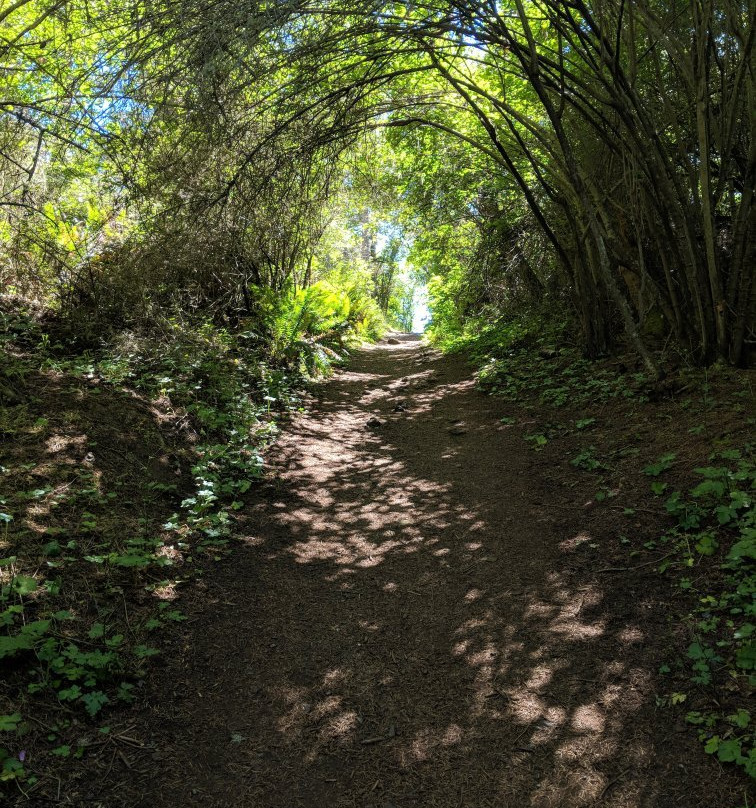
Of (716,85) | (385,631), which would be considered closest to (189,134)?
(385,631)

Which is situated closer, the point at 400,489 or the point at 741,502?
the point at 741,502

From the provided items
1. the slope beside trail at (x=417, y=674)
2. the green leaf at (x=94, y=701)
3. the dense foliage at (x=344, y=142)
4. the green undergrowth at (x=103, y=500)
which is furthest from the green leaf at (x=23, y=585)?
the dense foliage at (x=344, y=142)

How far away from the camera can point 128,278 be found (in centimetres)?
577

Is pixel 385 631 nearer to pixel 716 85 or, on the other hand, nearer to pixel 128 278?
pixel 128 278

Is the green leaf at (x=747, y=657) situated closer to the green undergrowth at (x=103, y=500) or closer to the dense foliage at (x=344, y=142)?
the green undergrowth at (x=103, y=500)

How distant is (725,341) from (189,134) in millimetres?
5484

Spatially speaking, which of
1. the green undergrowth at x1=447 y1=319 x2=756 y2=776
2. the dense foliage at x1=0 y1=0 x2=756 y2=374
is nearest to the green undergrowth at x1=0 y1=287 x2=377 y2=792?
the dense foliage at x1=0 y1=0 x2=756 y2=374

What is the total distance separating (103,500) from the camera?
3656 millimetres

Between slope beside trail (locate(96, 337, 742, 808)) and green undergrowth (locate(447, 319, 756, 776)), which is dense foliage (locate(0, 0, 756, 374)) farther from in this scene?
slope beside trail (locate(96, 337, 742, 808))

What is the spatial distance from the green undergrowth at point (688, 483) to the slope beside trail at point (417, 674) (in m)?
0.19

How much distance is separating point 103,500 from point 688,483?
4204mm

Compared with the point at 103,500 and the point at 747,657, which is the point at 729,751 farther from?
the point at 103,500

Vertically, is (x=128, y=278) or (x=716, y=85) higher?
(x=716, y=85)

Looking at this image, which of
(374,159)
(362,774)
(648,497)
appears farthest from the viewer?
(374,159)
